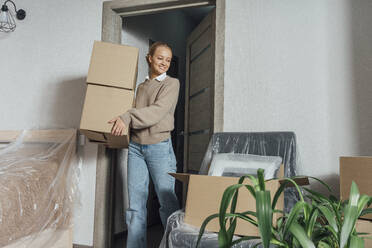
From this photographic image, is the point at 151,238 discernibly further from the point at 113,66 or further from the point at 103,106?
the point at 113,66

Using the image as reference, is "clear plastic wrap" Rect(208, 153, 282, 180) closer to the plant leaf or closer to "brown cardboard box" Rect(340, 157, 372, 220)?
"brown cardboard box" Rect(340, 157, 372, 220)

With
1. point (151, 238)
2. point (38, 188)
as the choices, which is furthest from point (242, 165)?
point (151, 238)

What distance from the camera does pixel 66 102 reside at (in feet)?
7.57

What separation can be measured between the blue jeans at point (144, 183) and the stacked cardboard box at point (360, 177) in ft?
2.80

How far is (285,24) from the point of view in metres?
1.88

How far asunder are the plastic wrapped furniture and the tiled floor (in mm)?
1035

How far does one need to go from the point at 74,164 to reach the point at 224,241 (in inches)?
73.1

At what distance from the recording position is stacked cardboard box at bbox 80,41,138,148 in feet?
5.29

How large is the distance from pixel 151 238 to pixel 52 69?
1573 mm

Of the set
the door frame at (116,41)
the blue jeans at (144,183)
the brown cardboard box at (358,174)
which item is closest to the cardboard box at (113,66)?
the blue jeans at (144,183)

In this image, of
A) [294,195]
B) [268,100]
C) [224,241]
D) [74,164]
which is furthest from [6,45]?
[224,241]

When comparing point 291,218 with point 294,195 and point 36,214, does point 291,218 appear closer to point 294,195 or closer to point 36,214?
point 294,195

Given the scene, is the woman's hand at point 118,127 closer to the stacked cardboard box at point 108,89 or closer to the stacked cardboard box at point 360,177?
the stacked cardboard box at point 108,89

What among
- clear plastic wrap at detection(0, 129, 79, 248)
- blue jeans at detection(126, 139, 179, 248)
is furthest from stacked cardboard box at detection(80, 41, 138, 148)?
clear plastic wrap at detection(0, 129, 79, 248)
